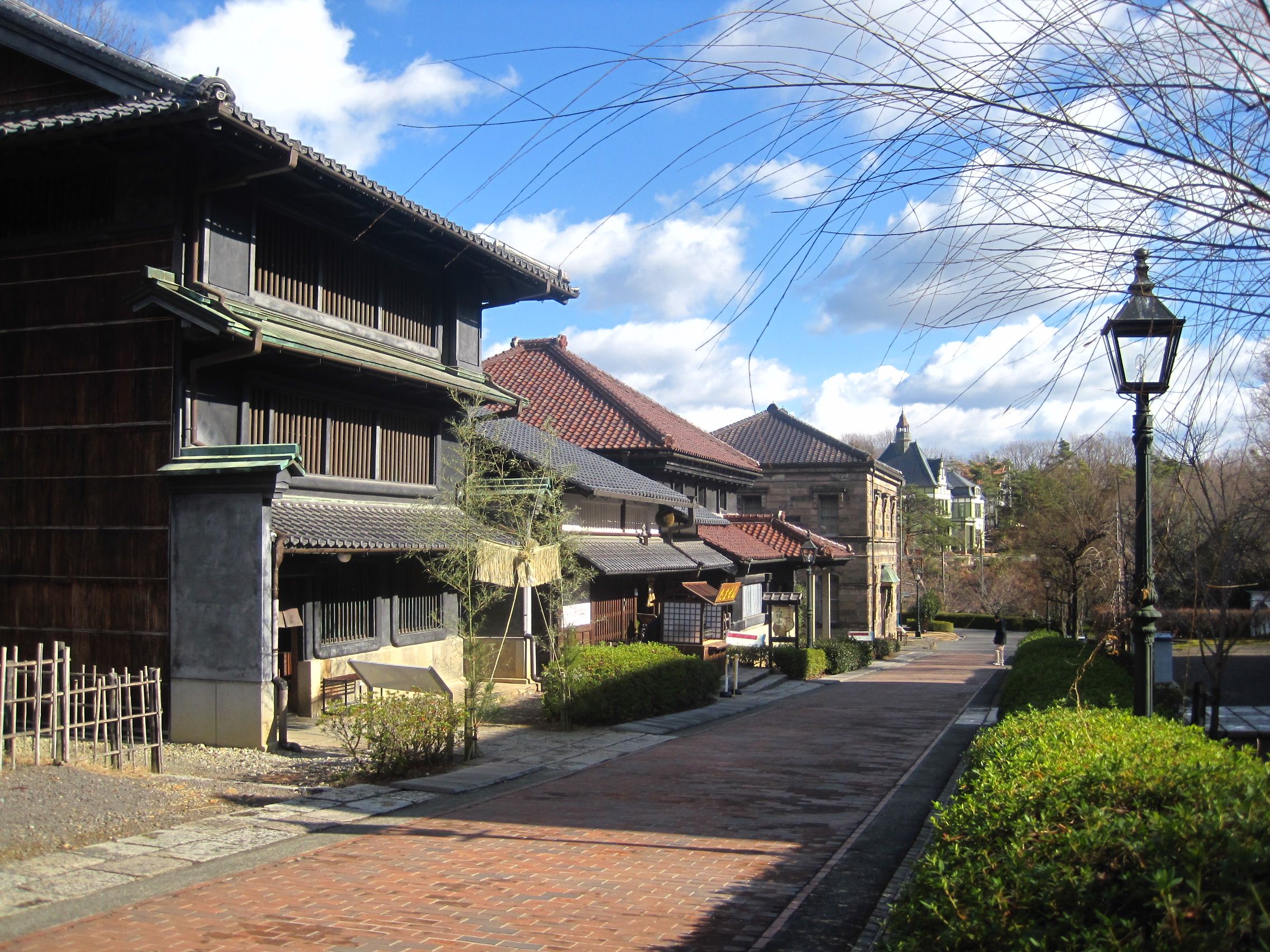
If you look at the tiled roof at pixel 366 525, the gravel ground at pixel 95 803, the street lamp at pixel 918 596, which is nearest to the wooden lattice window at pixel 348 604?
the tiled roof at pixel 366 525

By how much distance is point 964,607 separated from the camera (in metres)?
68.9

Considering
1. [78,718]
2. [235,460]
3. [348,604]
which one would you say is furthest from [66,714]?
[348,604]

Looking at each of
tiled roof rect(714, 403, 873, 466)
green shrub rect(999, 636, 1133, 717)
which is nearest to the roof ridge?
tiled roof rect(714, 403, 873, 466)

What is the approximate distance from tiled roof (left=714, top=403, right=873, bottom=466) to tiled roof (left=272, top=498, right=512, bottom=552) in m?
32.9

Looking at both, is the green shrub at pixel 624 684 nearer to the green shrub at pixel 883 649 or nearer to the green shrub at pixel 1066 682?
the green shrub at pixel 1066 682

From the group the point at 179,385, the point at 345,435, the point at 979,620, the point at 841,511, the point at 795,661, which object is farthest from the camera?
the point at 979,620

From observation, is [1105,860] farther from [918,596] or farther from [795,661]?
[918,596]

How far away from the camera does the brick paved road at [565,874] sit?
6629 mm

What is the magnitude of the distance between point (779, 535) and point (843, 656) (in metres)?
5.79

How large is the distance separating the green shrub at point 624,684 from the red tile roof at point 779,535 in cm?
1461

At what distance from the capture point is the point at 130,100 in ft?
45.2

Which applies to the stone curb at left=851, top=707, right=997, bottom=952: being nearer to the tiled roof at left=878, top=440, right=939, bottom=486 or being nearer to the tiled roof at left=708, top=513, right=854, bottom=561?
the tiled roof at left=708, top=513, right=854, bottom=561

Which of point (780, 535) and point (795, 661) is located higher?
point (780, 535)

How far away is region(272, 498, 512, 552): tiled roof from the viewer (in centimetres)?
1397
